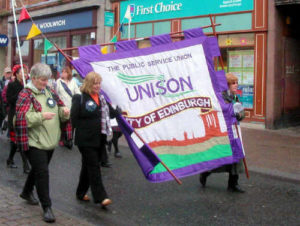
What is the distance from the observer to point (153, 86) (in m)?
5.15

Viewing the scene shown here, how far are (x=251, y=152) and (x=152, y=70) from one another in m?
4.50

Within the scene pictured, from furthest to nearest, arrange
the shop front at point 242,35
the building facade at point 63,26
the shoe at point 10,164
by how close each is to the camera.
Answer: the building facade at point 63,26 < the shop front at point 242,35 < the shoe at point 10,164

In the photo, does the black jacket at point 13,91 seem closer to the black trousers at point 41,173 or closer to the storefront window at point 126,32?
the black trousers at point 41,173

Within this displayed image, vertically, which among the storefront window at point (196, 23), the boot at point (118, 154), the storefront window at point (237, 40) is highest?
the storefront window at point (196, 23)

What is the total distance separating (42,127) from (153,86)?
145cm

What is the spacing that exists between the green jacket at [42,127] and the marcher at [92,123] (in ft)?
0.72

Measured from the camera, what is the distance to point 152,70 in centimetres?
518

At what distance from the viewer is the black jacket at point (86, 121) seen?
15.8ft

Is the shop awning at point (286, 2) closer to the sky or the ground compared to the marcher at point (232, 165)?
closer to the sky

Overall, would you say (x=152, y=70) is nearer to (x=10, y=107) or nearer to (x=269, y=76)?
(x=10, y=107)

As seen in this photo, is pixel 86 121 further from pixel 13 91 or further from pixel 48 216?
pixel 13 91

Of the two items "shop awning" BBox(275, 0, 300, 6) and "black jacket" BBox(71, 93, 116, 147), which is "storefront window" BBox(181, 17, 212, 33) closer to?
"shop awning" BBox(275, 0, 300, 6)

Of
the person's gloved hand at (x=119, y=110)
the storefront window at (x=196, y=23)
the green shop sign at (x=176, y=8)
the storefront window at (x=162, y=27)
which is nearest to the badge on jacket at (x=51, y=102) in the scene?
the person's gloved hand at (x=119, y=110)

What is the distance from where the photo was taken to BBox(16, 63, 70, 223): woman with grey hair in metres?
4.43
